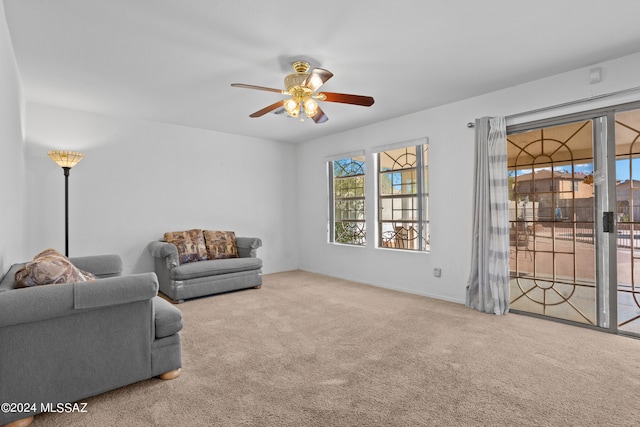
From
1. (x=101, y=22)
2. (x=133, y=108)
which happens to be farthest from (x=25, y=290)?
(x=133, y=108)

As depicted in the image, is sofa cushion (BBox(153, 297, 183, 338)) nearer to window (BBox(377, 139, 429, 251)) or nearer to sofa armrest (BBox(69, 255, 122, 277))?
sofa armrest (BBox(69, 255, 122, 277))

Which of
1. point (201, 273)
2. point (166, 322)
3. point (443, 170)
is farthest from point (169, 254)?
point (443, 170)

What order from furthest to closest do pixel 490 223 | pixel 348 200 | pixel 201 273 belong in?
pixel 348 200
pixel 201 273
pixel 490 223

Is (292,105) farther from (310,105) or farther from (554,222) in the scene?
(554,222)

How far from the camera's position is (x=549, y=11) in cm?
236

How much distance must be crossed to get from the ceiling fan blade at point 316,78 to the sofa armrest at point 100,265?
2782mm

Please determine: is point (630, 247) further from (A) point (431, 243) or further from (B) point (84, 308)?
(B) point (84, 308)

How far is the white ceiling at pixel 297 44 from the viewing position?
7.60 ft

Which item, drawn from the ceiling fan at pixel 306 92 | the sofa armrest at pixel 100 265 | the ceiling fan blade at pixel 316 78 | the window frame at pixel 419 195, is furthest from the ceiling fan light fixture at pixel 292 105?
the sofa armrest at pixel 100 265

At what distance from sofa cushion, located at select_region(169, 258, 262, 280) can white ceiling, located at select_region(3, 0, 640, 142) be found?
2.17m

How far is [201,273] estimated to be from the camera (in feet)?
14.9

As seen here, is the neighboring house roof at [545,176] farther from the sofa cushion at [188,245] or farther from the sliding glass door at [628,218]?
the sofa cushion at [188,245]

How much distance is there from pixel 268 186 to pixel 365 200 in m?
1.99

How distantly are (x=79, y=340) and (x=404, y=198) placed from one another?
4262 millimetres
